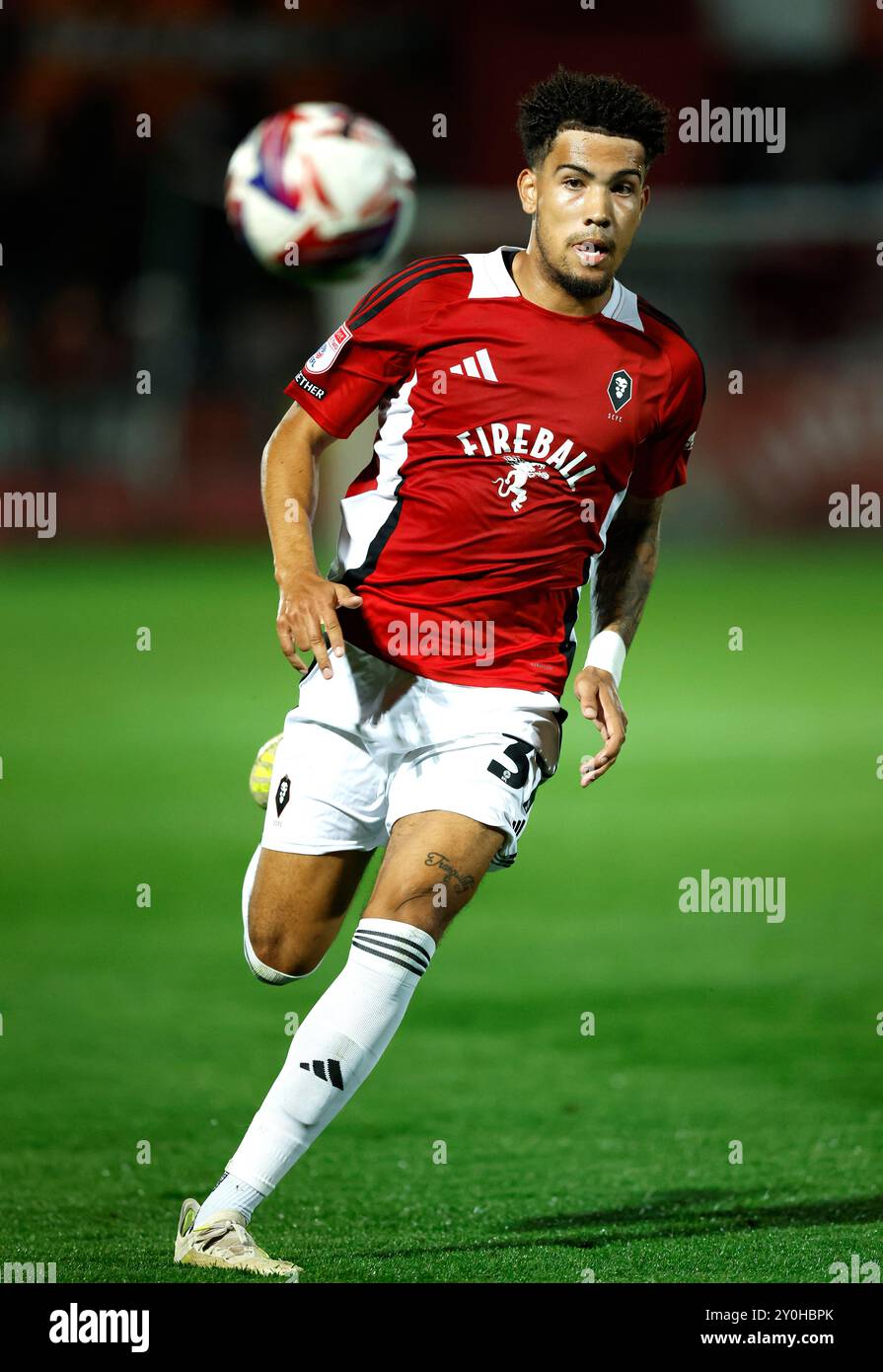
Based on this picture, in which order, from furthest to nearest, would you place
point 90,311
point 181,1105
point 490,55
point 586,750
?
1. point 490,55
2. point 90,311
3. point 586,750
4. point 181,1105

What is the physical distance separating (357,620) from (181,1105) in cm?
178

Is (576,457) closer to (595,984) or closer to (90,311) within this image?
(595,984)

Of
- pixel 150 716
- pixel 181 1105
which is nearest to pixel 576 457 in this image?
pixel 181 1105

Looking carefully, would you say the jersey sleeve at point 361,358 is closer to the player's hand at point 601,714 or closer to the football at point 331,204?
the player's hand at point 601,714

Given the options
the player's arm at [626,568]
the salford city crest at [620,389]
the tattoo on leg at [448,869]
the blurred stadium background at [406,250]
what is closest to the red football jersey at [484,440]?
the salford city crest at [620,389]

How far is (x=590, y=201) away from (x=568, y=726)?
8.16m

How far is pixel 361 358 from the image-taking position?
473 cm

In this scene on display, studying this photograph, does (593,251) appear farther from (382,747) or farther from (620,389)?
(382,747)

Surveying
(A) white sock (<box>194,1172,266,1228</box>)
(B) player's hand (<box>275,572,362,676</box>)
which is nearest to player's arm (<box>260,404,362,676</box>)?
(B) player's hand (<box>275,572,362,676</box>)

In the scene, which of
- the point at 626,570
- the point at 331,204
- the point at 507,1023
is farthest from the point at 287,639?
the point at 331,204

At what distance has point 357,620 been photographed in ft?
15.8

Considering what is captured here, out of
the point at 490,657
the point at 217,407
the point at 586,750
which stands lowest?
the point at 490,657

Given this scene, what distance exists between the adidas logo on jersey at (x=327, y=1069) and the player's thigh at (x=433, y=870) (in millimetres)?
336

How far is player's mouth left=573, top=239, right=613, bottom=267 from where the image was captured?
14.9 ft
